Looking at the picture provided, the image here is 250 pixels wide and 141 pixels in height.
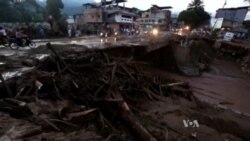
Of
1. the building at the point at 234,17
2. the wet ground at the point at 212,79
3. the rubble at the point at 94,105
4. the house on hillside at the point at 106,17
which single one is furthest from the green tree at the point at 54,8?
the building at the point at 234,17

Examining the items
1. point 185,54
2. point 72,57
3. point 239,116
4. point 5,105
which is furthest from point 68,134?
point 185,54

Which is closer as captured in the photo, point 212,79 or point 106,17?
point 212,79

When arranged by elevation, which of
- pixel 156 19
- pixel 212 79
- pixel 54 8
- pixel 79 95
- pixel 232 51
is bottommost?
pixel 212 79

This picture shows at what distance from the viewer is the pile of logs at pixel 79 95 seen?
25.6ft

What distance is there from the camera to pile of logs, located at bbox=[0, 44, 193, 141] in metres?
7.82

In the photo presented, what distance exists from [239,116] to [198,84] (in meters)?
9.37

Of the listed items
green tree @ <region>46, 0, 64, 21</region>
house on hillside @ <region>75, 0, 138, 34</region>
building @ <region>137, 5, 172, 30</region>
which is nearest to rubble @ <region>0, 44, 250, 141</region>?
green tree @ <region>46, 0, 64, 21</region>

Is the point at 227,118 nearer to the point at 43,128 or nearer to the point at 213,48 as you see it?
the point at 43,128

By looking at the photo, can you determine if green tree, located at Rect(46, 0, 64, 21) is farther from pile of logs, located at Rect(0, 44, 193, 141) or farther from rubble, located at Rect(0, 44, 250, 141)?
pile of logs, located at Rect(0, 44, 193, 141)

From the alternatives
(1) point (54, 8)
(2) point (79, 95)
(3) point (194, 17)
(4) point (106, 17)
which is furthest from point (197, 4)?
(2) point (79, 95)

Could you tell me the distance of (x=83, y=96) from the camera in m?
11.1

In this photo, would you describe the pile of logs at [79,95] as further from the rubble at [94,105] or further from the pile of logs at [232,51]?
the pile of logs at [232,51]

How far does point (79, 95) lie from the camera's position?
11.1 meters

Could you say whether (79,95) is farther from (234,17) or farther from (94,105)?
(234,17)
